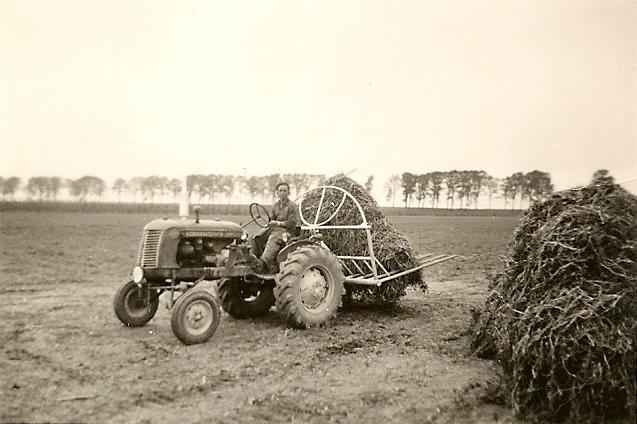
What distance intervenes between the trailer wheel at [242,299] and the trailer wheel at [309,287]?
922 mm

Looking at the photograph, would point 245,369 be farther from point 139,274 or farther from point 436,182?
point 436,182

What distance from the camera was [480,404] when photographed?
4.62 metres

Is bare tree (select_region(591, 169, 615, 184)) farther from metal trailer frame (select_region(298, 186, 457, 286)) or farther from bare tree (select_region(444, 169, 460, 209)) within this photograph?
bare tree (select_region(444, 169, 460, 209))

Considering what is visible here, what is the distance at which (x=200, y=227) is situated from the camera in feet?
23.3

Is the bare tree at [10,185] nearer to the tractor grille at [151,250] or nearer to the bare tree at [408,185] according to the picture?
the tractor grille at [151,250]

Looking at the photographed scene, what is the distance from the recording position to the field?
4.27 meters

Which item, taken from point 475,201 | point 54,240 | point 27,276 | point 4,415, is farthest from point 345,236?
point 475,201

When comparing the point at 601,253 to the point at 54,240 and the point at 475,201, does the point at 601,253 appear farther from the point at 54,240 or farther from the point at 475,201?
the point at 475,201

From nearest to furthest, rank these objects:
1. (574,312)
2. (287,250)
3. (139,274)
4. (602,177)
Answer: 1. (574,312)
2. (602,177)
3. (139,274)
4. (287,250)

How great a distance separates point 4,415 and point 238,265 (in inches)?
Result: 143

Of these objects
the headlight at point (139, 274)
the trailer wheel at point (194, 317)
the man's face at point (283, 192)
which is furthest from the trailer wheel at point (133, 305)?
the man's face at point (283, 192)

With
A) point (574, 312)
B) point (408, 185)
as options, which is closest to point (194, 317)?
point (574, 312)

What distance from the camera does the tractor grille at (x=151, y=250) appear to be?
6.73 m

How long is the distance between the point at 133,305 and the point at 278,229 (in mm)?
2230
